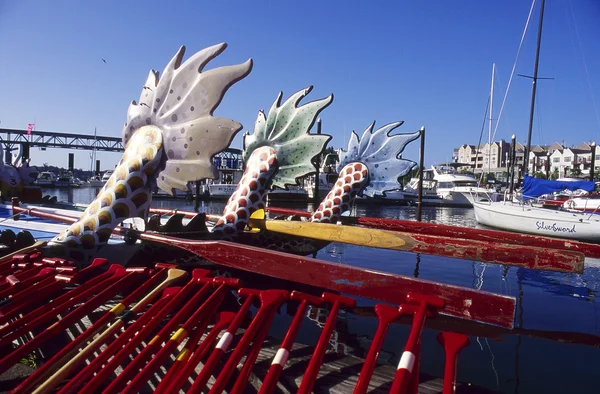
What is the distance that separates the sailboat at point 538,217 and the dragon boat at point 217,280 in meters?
12.1

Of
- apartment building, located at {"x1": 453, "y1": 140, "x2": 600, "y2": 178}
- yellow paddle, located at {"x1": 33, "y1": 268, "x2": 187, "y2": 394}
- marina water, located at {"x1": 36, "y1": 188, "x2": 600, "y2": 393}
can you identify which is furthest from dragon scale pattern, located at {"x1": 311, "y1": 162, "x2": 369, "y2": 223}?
apartment building, located at {"x1": 453, "y1": 140, "x2": 600, "y2": 178}

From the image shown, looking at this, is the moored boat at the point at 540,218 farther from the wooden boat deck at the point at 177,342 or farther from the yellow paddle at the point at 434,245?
the wooden boat deck at the point at 177,342

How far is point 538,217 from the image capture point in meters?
17.6

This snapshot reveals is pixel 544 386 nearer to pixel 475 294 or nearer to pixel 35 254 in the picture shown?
pixel 475 294

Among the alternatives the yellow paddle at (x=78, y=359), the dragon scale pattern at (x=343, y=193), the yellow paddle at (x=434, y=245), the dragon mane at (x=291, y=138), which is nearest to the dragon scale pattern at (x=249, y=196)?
the yellow paddle at (x=434, y=245)

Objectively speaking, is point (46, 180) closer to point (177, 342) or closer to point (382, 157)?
point (382, 157)

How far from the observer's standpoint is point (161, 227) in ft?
17.7

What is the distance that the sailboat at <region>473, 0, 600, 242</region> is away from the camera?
16062 mm

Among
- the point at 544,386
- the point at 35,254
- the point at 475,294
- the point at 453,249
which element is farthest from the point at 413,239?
the point at 35,254

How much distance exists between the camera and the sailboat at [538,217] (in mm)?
16062

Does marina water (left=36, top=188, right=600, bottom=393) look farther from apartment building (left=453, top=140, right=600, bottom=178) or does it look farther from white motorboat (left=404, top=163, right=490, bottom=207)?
apartment building (left=453, top=140, right=600, bottom=178)

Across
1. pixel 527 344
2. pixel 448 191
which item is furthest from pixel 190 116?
pixel 448 191

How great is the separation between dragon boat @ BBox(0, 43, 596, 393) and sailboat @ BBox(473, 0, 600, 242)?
12071mm

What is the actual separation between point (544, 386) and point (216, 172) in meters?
3.47
